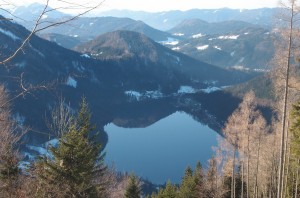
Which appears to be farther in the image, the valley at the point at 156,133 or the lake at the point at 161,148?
the lake at the point at 161,148

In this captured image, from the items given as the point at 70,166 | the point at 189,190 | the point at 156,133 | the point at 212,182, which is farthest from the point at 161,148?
the point at 70,166

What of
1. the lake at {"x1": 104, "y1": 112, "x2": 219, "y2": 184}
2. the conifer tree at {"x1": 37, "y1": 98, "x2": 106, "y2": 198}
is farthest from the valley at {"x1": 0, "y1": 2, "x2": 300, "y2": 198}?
the lake at {"x1": 104, "y1": 112, "x2": 219, "y2": 184}

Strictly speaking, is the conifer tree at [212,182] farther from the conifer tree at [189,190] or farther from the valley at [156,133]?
the conifer tree at [189,190]

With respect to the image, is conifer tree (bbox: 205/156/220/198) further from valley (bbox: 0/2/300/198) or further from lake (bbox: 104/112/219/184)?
lake (bbox: 104/112/219/184)

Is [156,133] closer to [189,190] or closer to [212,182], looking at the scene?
[212,182]

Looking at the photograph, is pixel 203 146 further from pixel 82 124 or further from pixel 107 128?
pixel 82 124

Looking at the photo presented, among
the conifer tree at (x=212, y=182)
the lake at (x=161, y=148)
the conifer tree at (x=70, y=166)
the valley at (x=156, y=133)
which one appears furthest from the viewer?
the lake at (x=161, y=148)

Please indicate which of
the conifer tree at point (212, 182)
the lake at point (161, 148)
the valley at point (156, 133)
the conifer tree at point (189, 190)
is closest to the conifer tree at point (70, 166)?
the valley at point (156, 133)

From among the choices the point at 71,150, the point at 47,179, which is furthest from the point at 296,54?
the point at 47,179

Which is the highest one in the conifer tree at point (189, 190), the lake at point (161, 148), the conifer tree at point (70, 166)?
the lake at point (161, 148)
